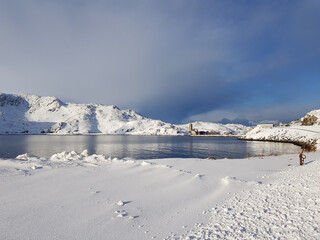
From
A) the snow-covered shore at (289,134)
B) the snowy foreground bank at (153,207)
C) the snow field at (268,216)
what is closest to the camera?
the snow field at (268,216)

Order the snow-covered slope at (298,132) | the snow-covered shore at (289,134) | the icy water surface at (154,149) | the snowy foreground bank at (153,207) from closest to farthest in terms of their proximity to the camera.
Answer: the snowy foreground bank at (153,207) < the icy water surface at (154,149) < the snow-covered shore at (289,134) < the snow-covered slope at (298,132)

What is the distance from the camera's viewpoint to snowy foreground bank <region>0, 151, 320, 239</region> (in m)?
6.53

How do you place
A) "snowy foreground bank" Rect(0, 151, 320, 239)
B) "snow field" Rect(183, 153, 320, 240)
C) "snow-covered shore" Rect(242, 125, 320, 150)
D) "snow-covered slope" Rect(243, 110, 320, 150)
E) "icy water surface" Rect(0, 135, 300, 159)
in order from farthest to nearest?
"snow-covered slope" Rect(243, 110, 320, 150), "snow-covered shore" Rect(242, 125, 320, 150), "icy water surface" Rect(0, 135, 300, 159), "snowy foreground bank" Rect(0, 151, 320, 239), "snow field" Rect(183, 153, 320, 240)

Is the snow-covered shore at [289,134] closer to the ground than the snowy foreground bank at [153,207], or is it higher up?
higher up

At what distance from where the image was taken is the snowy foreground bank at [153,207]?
21.4ft

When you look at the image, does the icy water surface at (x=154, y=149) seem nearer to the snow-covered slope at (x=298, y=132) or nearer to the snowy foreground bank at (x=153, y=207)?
the snow-covered slope at (x=298, y=132)

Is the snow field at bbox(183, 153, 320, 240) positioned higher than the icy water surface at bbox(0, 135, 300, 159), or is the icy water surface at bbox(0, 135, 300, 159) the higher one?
the snow field at bbox(183, 153, 320, 240)

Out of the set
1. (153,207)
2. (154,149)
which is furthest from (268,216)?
(154,149)

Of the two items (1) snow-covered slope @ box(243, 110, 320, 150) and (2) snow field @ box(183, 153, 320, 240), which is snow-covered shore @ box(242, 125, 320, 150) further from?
(2) snow field @ box(183, 153, 320, 240)

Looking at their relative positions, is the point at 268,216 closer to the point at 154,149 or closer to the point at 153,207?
the point at 153,207

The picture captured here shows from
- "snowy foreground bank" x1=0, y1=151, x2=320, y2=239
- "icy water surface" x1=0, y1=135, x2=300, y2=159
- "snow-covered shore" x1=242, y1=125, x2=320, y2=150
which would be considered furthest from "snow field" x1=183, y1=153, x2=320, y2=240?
"snow-covered shore" x1=242, y1=125, x2=320, y2=150

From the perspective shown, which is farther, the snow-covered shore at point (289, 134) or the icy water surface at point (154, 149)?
the snow-covered shore at point (289, 134)

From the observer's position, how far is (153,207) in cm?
898

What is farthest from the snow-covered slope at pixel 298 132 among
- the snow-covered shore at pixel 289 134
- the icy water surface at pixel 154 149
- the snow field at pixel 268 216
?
the snow field at pixel 268 216
